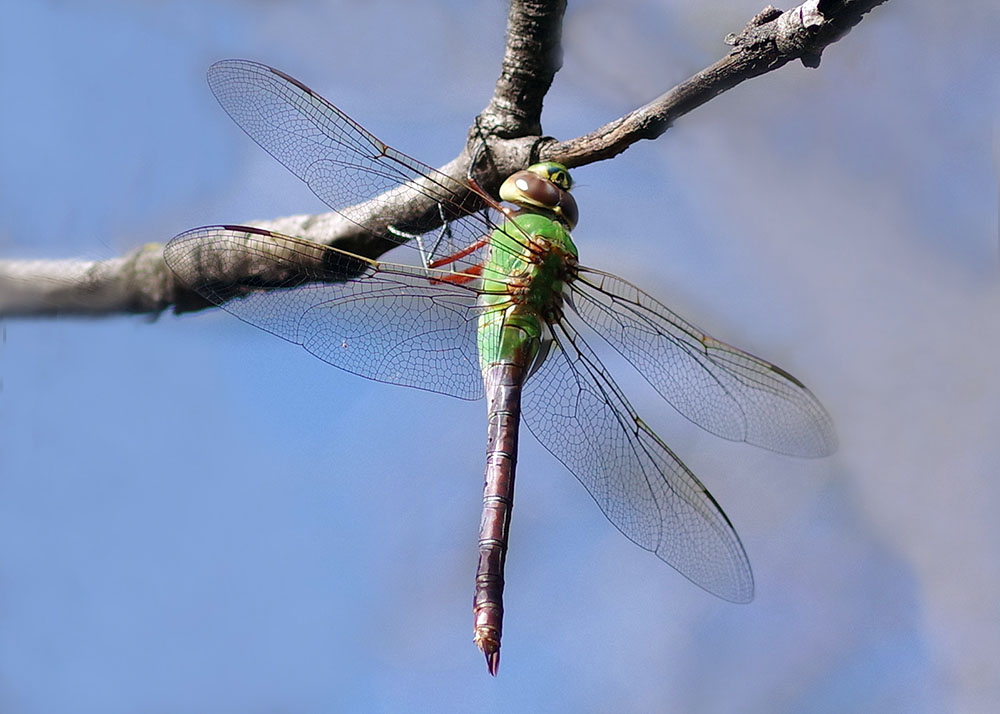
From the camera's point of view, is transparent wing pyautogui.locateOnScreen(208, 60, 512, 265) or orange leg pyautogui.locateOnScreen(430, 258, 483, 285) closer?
transparent wing pyautogui.locateOnScreen(208, 60, 512, 265)

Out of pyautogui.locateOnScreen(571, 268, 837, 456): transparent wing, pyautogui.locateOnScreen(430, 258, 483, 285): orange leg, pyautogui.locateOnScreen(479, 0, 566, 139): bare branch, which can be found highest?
pyautogui.locateOnScreen(479, 0, 566, 139): bare branch

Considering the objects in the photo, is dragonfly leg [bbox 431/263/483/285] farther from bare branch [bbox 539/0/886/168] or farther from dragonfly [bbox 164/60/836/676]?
bare branch [bbox 539/0/886/168]

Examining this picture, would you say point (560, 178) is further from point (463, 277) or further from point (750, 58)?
point (750, 58)

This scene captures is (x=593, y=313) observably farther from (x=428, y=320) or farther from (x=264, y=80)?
(x=264, y=80)

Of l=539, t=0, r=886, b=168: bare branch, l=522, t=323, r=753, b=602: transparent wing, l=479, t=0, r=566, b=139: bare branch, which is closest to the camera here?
l=539, t=0, r=886, b=168: bare branch

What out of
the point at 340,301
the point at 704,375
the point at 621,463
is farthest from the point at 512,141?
the point at 621,463

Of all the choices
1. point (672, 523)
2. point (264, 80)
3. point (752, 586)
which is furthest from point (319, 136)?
point (752, 586)

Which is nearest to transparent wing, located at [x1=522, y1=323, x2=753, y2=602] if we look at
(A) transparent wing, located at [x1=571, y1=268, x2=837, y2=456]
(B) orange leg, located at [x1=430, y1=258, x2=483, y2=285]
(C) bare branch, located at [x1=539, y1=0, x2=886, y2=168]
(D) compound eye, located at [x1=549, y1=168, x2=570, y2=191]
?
(A) transparent wing, located at [x1=571, y1=268, x2=837, y2=456]
